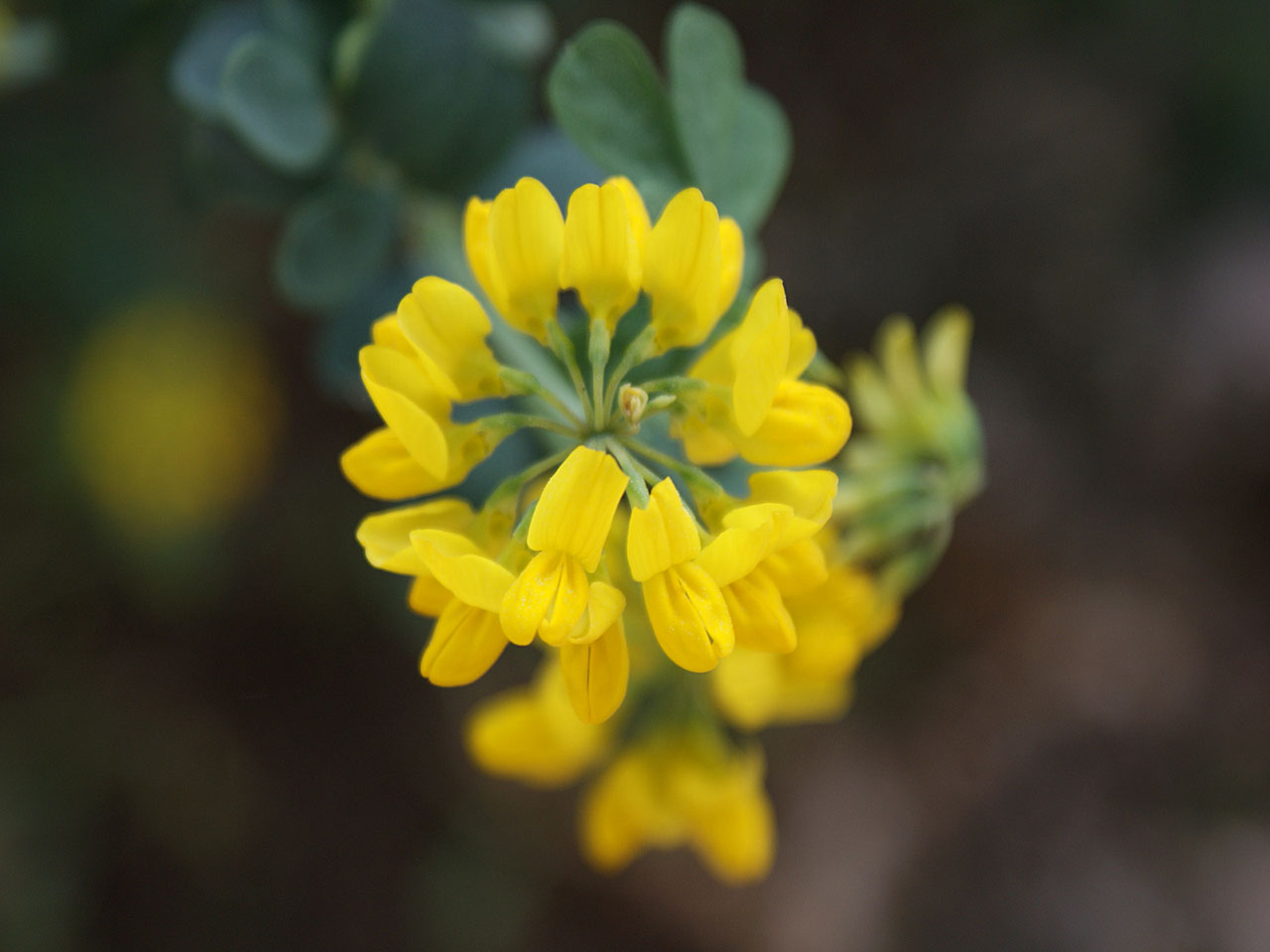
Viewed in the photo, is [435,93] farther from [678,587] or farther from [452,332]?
[678,587]

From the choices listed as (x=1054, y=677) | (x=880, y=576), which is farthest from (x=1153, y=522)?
(x=880, y=576)

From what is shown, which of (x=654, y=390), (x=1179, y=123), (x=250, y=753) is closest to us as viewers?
(x=654, y=390)

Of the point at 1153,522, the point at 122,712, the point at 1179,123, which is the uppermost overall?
A: the point at 1179,123

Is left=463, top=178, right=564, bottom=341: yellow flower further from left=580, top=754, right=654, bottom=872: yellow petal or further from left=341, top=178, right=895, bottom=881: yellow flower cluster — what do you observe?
left=580, top=754, right=654, bottom=872: yellow petal

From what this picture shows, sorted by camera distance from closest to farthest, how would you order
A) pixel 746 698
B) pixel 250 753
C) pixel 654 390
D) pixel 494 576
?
1. pixel 494 576
2. pixel 654 390
3. pixel 746 698
4. pixel 250 753

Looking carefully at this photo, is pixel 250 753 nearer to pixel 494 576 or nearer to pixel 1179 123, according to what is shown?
pixel 494 576

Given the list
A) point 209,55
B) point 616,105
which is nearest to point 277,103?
point 209,55

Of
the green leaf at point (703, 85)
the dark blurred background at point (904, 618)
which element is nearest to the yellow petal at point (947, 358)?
the green leaf at point (703, 85)
